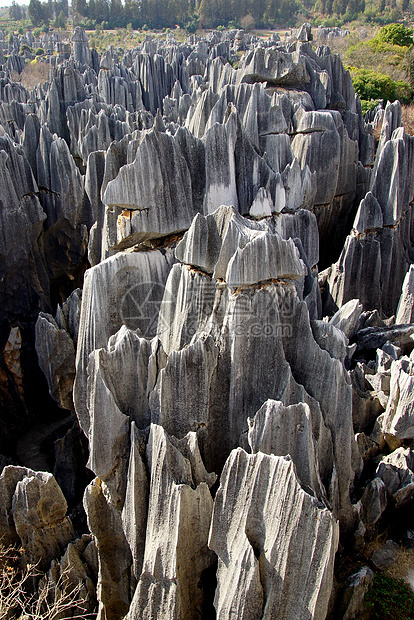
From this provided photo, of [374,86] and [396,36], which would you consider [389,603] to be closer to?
[374,86]

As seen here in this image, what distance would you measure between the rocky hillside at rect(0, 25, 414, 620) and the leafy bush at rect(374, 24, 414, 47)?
31000mm

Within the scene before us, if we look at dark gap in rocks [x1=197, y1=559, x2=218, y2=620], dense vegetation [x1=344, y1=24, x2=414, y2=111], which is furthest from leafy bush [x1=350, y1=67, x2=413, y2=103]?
dark gap in rocks [x1=197, y1=559, x2=218, y2=620]

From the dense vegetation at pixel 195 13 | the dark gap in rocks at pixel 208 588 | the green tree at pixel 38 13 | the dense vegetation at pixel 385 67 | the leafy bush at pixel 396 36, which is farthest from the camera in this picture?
the green tree at pixel 38 13

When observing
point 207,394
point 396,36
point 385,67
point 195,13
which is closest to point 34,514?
point 207,394

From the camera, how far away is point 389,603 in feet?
22.7

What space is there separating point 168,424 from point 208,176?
5.40 metres

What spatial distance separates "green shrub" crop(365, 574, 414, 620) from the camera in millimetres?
6836

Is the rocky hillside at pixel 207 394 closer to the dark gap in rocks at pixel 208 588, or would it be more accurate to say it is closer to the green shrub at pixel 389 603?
the dark gap in rocks at pixel 208 588

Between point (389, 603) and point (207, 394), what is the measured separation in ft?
13.1

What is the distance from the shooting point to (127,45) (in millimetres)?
73000

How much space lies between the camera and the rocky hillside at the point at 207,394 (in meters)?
5.94

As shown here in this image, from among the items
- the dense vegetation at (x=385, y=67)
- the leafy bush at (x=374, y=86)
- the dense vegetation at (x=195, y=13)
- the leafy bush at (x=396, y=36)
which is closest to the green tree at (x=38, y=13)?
the dense vegetation at (x=195, y=13)

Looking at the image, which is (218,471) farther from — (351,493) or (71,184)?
(71,184)

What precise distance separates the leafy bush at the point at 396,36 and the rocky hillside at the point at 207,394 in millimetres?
31000
